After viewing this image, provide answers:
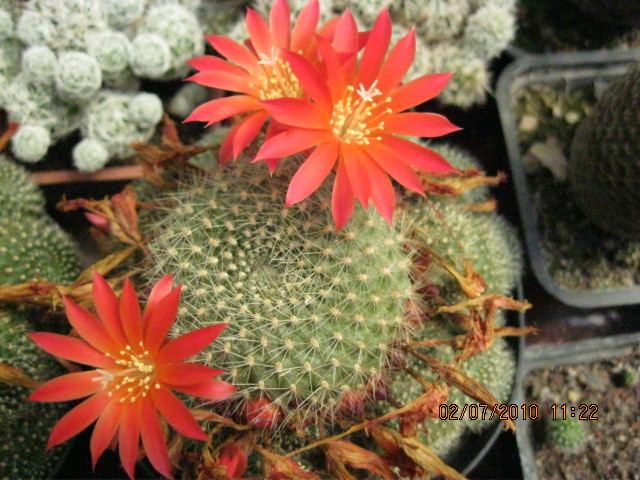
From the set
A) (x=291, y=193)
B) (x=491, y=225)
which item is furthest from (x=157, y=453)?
(x=491, y=225)

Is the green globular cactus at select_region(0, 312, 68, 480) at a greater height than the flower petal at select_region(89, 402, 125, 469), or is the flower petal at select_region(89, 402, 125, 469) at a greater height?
the flower petal at select_region(89, 402, 125, 469)

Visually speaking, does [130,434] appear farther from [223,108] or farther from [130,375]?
[223,108]

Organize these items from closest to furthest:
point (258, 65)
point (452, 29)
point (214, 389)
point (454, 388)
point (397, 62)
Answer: point (214, 389), point (397, 62), point (258, 65), point (454, 388), point (452, 29)

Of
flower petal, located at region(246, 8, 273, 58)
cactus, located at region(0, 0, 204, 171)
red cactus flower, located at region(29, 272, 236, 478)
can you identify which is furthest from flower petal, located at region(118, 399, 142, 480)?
cactus, located at region(0, 0, 204, 171)

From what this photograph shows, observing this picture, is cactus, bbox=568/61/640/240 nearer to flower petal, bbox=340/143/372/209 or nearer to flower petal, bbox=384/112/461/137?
flower petal, bbox=384/112/461/137

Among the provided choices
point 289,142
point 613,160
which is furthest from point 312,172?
point 613,160

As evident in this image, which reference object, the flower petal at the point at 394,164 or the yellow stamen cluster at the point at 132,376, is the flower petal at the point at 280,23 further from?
the yellow stamen cluster at the point at 132,376

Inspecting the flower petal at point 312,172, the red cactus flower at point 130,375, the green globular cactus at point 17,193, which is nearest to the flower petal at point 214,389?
the red cactus flower at point 130,375
